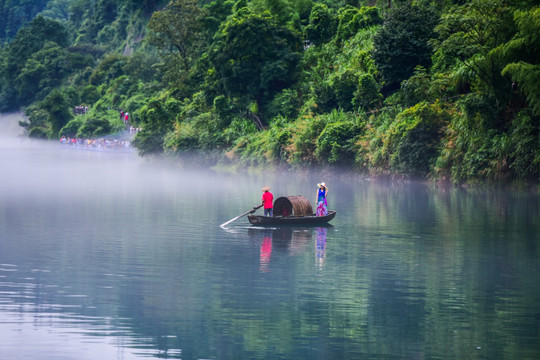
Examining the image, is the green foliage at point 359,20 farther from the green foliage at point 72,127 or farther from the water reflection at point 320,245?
the green foliage at point 72,127

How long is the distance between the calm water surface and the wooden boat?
40cm

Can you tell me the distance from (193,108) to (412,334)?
7320 centimetres

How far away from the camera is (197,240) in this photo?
3011 cm

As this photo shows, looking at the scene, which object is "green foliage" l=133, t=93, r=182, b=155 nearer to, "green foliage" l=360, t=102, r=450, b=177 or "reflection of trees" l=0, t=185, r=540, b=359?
"green foliage" l=360, t=102, r=450, b=177

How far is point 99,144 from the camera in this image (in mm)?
134000

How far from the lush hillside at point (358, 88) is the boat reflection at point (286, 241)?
17.6 m

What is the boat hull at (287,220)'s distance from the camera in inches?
1291

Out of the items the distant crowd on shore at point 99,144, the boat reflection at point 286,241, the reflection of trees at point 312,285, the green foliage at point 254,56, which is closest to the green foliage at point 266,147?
the green foliage at point 254,56

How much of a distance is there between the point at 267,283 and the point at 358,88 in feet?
150

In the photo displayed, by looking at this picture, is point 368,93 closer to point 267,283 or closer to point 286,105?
point 286,105

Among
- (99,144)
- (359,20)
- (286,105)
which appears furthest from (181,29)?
(99,144)

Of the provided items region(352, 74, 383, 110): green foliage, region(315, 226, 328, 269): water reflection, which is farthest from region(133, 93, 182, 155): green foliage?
region(315, 226, 328, 269): water reflection

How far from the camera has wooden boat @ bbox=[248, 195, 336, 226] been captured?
108 ft

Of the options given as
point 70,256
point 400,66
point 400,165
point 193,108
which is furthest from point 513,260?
point 193,108
